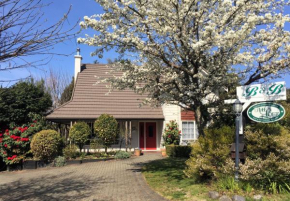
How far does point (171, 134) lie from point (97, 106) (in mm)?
5632

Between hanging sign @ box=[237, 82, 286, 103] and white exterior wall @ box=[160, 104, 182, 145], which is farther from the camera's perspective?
white exterior wall @ box=[160, 104, 182, 145]

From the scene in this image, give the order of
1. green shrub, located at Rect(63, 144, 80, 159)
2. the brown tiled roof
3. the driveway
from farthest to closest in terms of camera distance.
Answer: the brown tiled roof, green shrub, located at Rect(63, 144, 80, 159), the driveway

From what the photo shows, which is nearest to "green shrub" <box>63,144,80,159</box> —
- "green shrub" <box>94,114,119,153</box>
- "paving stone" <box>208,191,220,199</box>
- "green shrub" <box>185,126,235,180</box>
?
"green shrub" <box>94,114,119,153</box>

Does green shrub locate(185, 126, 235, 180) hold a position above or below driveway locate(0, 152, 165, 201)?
above

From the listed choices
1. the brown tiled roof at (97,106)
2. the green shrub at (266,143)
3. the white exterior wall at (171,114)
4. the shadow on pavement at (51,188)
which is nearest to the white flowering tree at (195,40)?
the green shrub at (266,143)

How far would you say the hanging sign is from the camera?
23.8 ft

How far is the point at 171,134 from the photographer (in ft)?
59.2

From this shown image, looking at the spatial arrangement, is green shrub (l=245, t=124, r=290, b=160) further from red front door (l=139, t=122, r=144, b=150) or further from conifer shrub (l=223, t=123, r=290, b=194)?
red front door (l=139, t=122, r=144, b=150)

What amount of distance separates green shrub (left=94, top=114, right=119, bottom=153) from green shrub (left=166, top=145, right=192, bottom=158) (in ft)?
11.7

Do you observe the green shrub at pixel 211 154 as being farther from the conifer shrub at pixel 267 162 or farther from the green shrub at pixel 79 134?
the green shrub at pixel 79 134

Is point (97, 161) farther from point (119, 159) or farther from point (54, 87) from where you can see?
point (54, 87)

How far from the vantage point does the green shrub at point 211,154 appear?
24.7 feet

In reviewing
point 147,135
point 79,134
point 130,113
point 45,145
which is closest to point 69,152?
point 79,134

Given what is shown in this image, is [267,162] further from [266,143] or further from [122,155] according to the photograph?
[122,155]
